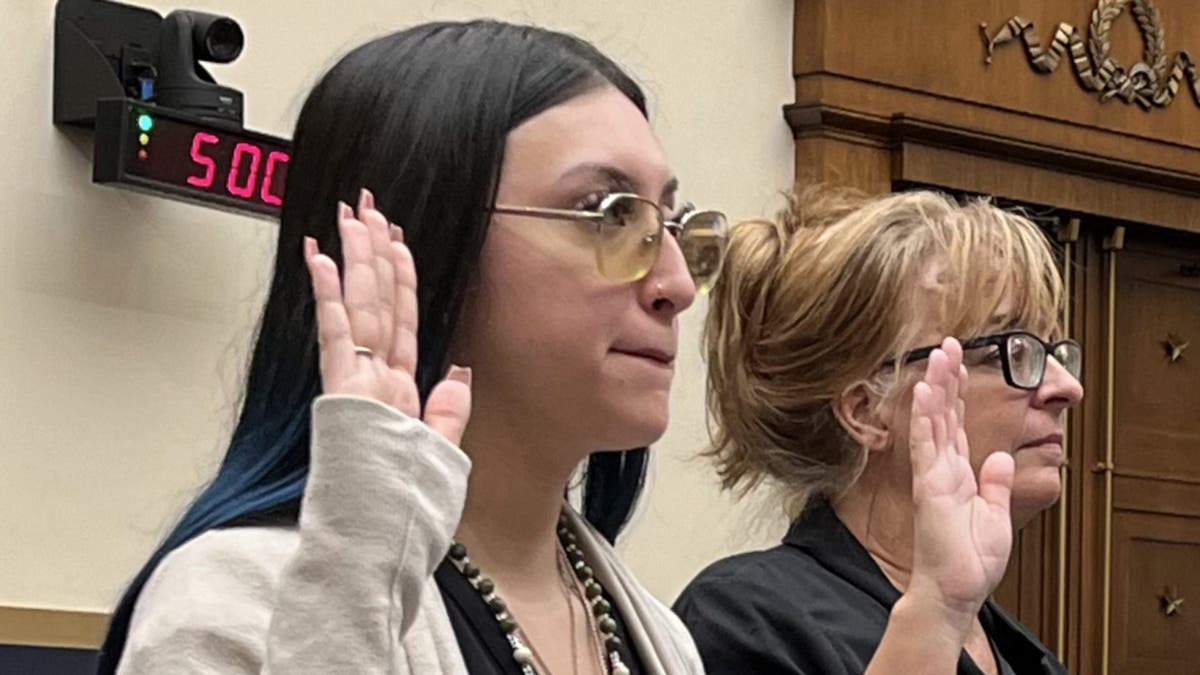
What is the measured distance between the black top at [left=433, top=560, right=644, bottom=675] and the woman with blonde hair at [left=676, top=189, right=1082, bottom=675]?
25.3 inches

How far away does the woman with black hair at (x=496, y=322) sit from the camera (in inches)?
57.5

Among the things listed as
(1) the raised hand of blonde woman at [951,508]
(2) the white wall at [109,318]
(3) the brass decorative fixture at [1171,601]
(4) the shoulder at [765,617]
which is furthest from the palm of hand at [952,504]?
(3) the brass decorative fixture at [1171,601]

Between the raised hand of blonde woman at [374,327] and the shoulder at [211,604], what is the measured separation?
0.37 ft

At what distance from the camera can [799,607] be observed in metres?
2.20

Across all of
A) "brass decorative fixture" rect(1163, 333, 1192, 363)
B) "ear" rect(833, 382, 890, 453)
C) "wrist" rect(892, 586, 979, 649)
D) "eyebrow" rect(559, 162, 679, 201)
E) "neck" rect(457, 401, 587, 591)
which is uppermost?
"eyebrow" rect(559, 162, 679, 201)

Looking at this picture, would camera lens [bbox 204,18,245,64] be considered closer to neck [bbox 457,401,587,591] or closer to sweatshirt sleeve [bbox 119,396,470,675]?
neck [bbox 457,401,587,591]

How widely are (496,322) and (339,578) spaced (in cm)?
36

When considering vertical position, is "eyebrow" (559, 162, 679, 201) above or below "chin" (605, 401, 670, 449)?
above

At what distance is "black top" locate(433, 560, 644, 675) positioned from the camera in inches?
60.8

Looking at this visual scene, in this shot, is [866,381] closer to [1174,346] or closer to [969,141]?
[969,141]

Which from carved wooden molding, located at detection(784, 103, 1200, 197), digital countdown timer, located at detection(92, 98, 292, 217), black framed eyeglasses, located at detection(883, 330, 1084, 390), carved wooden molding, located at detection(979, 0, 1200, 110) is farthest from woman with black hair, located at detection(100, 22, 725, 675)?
carved wooden molding, located at detection(979, 0, 1200, 110)

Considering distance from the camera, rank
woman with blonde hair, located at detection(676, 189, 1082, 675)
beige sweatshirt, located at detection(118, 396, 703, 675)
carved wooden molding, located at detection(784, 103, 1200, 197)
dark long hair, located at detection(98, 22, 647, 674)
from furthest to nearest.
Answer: carved wooden molding, located at detection(784, 103, 1200, 197) < woman with blonde hair, located at detection(676, 189, 1082, 675) < dark long hair, located at detection(98, 22, 647, 674) < beige sweatshirt, located at detection(118, 396, 703, 675)

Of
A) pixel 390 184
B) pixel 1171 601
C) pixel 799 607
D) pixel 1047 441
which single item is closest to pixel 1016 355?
pixel 1047 441

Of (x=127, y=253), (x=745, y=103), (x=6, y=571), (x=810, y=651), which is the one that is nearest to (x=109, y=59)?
(x=127, y=253)
